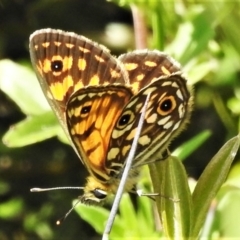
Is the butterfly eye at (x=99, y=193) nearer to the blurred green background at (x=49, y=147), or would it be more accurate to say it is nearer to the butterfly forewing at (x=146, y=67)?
the butterfly forewing at (x=146, y=67)

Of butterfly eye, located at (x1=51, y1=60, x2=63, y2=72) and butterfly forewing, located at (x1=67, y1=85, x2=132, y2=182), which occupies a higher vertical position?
butterfly eye, located at (x1=51, y1=60, x2=63, y2=72)

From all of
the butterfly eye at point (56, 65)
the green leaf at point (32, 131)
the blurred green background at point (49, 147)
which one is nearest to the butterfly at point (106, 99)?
the butterfly eye at point (56, 65)

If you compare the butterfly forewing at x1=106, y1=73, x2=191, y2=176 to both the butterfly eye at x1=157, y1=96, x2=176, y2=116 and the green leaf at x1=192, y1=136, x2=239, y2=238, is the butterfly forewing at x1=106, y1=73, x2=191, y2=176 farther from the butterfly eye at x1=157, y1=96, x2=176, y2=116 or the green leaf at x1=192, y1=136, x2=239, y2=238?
the green leaf at x1=192, y1=136, x2=239, y2=238

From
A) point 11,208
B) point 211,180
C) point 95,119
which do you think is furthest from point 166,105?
point 11,208

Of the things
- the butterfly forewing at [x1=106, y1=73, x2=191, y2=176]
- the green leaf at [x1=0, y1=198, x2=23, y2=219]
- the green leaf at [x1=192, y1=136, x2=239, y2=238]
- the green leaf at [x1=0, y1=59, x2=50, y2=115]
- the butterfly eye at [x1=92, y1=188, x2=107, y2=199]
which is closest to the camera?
the green leaf at [x1=192, y1=136, x2=239, y2=238]

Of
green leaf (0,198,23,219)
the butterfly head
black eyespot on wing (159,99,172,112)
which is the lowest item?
green leaf (0,198,23,219)

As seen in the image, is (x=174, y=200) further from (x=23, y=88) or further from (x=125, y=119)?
(x=23, y=88)

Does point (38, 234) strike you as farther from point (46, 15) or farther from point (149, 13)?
point (149, 13)

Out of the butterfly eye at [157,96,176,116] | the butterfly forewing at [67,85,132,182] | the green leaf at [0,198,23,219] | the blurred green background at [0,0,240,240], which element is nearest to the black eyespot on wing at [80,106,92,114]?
the butterfly forewing at [67,85,132,182]
